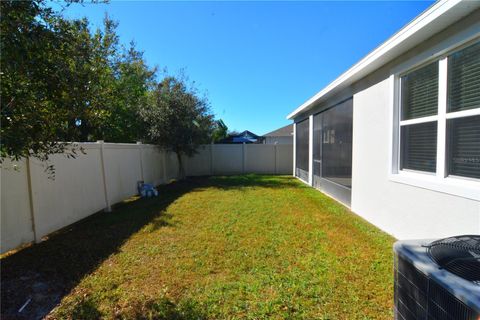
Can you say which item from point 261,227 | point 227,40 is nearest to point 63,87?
point 261,227

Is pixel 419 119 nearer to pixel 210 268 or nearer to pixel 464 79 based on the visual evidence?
pixel 464 79

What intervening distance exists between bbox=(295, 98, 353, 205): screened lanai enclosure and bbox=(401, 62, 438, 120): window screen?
6.77ft

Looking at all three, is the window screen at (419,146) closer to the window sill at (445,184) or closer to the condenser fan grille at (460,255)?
the window sill at (445,184)

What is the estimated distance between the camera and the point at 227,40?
35.3 ft

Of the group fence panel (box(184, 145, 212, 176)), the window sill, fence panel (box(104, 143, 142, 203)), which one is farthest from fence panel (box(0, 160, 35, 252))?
fence panel (box(184, 145, 212, 176))

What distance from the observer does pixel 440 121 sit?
354 cm

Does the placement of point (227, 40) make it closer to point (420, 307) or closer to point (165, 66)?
point (165, 66)

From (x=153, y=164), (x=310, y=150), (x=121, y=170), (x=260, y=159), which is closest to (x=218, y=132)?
(x=260, y=159)

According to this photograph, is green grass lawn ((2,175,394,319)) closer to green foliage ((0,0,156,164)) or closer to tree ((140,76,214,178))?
green foliage ((0,0,156,164))

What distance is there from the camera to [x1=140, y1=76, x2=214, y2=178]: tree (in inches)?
431

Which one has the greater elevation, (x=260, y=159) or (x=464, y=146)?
(x=464, y=146)

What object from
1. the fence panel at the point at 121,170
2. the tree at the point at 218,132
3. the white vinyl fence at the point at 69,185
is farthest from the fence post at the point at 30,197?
the tree at the point at 218,132

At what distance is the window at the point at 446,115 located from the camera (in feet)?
10.2

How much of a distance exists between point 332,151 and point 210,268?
222 inches
